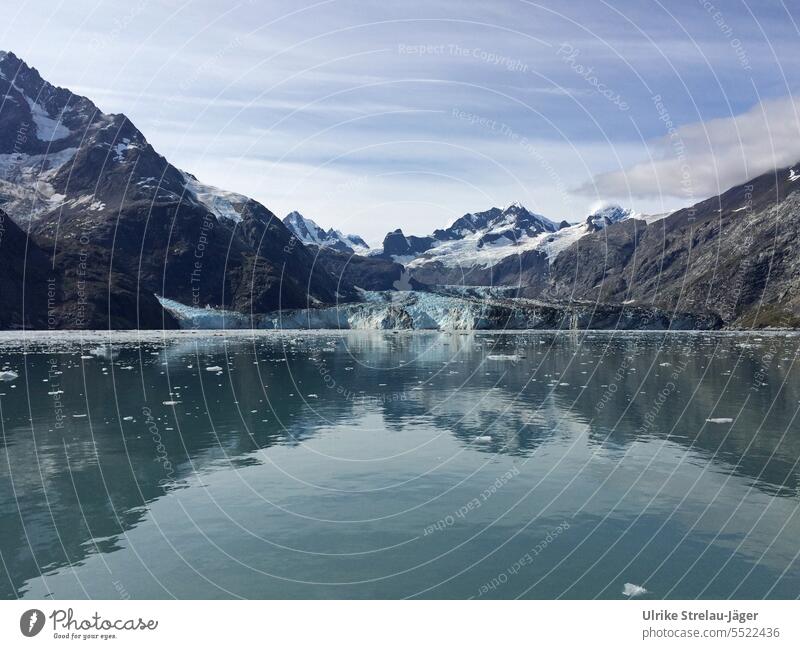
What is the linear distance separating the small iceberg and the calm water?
0.27m

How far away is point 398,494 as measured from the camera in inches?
898

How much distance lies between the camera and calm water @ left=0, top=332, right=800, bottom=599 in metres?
15.9

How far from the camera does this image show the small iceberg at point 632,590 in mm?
15055

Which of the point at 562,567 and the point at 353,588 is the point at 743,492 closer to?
the point at 562,567

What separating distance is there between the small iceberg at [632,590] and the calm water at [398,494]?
27cm

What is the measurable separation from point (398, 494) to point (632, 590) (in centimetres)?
955

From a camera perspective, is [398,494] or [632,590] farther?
[398,494]

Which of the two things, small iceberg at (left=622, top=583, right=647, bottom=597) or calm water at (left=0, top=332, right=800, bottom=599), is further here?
calm water at (left=0, top=332, right=800, bottom=599)

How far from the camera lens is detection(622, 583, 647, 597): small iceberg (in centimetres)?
1505

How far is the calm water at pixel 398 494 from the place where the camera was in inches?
627

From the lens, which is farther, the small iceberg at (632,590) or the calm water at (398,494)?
the calm water at (398,494)

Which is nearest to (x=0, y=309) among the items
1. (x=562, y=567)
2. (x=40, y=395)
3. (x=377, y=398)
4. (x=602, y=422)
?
(x=40, y=395)
